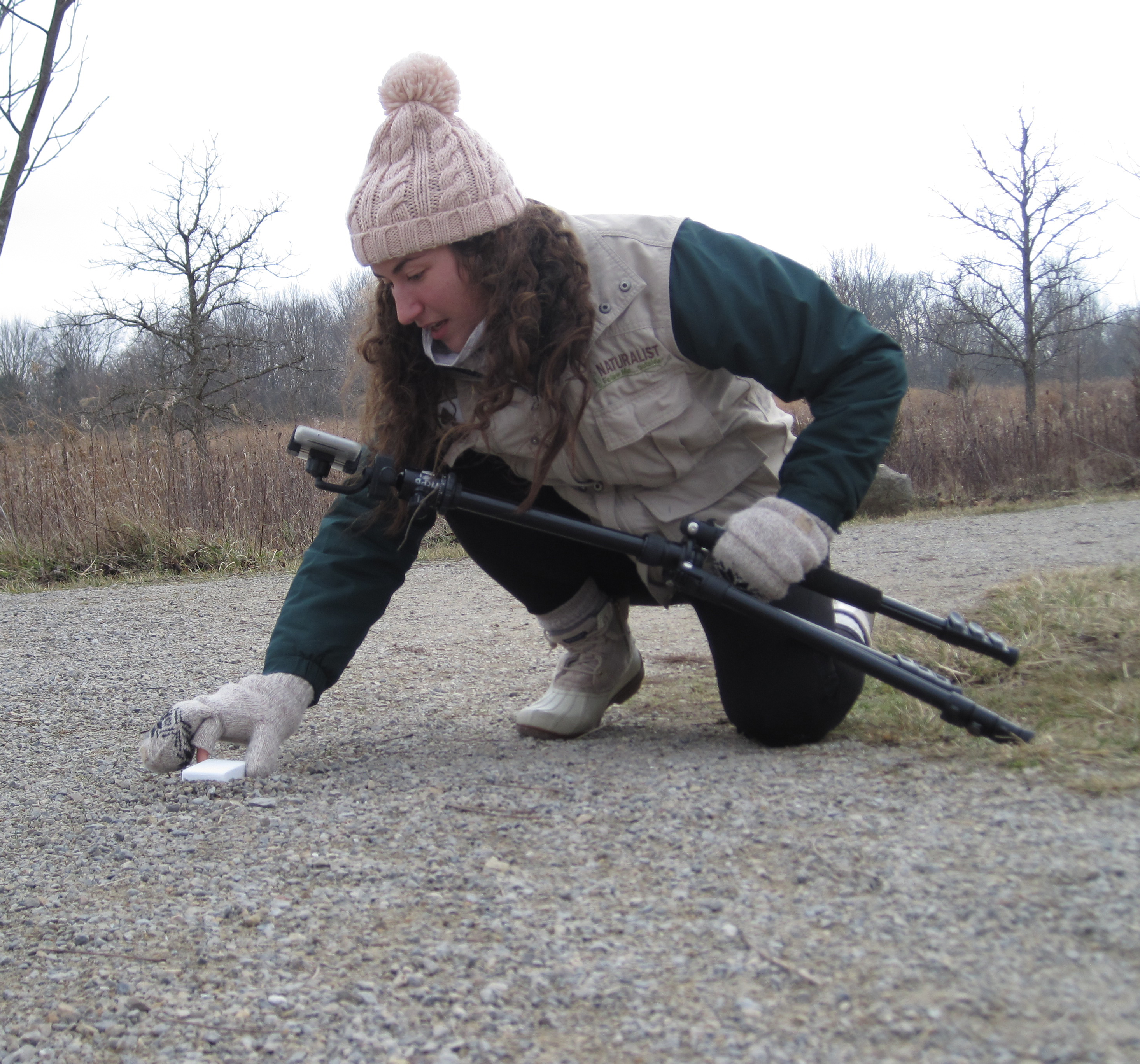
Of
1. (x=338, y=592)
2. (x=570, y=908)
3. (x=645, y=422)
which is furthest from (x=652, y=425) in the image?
(x=570, y=908)

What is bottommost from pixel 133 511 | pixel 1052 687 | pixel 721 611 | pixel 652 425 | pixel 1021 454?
pixel 1052 687

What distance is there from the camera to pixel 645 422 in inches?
78.9

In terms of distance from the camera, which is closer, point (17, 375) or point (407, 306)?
point (407, 306)

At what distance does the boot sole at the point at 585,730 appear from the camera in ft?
7.77

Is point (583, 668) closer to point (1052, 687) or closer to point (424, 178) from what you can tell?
point (1052, 687)

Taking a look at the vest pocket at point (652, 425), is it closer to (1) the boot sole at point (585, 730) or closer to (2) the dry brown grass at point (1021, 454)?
(1) the boot sole at point (585, 730)

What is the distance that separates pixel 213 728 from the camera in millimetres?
2039

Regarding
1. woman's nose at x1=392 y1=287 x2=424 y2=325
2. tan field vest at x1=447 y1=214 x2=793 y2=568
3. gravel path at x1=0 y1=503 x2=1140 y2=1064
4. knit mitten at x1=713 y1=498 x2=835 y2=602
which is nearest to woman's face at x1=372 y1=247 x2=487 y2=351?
woman's nose at x1=392 y1=287 x2=424 y2=325

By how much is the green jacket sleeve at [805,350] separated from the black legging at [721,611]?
1.08ft

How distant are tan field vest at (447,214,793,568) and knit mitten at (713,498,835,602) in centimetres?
26

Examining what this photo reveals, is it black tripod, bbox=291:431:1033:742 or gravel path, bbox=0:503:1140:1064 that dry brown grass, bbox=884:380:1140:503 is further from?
gravel path, bbox=0:503:1140:1064

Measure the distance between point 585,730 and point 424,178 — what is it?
4.25 ft

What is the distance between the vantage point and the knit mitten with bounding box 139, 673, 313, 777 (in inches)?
80.3

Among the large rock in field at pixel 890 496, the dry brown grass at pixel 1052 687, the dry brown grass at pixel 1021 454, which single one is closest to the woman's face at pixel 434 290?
the dry brown grass at pixel 1052 687
